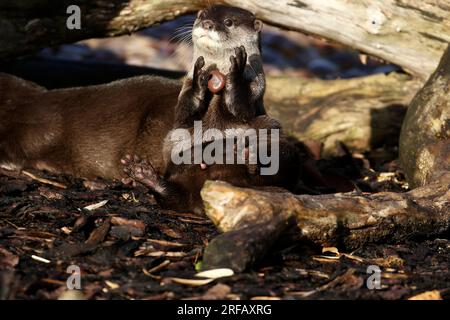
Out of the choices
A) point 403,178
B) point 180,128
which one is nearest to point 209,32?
point 180,128

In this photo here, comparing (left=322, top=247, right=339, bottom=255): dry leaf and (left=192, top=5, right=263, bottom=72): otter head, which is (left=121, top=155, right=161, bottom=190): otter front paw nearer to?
(left=192, top=5, right=263, bottom=72): otter head

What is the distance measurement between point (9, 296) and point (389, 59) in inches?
148

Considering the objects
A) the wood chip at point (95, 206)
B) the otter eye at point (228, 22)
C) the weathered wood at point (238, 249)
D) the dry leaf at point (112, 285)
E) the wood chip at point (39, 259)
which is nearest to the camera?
the dry leaf at point (112, 285)

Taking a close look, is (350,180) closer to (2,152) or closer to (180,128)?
(180,128)

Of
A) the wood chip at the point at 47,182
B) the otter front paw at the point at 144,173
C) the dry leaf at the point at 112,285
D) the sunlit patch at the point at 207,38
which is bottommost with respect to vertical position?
the dry leaf at the point at 112,285

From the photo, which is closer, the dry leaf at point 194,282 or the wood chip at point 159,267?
the dry leaf at point 194,282

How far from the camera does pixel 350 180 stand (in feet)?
18.0

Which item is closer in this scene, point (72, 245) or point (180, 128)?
point (72, 245)

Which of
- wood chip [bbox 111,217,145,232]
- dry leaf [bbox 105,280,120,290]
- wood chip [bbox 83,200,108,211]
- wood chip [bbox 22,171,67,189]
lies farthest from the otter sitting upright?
dry leaf [bbox 105,280,120,290]

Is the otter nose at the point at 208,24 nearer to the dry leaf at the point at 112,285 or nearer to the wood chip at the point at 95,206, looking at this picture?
the wood chip at the point at 95,206

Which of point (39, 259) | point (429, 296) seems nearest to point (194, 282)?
point (39, 259)

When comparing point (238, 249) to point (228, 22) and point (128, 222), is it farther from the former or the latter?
point (228, 22)

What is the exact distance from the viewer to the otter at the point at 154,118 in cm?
437

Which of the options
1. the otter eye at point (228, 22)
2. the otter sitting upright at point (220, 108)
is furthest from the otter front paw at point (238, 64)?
the otter eye at point (228, 22)
